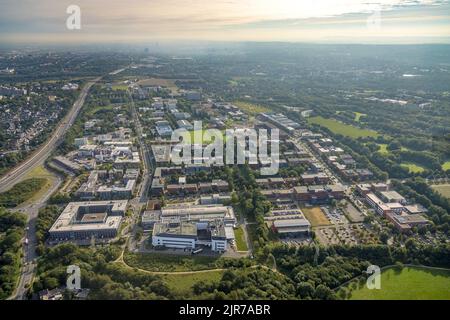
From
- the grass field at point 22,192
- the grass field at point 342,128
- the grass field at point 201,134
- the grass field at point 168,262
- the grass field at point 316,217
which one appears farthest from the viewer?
the grass field at point 342,128

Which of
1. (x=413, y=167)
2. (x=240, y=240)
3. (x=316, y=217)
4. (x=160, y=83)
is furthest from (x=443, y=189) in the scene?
(x=160, y=83)

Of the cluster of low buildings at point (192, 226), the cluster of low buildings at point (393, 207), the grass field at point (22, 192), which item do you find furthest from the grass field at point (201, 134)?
the cluster of low buildings at point (393, 207)

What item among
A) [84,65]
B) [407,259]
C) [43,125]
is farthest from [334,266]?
[84,65]

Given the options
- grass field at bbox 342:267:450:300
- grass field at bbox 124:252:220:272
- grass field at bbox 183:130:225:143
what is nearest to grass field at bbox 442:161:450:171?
grass field at bbox 342:267:450:300

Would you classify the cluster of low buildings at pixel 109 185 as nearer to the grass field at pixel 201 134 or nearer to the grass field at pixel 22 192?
the grass field at pixel 22 192
